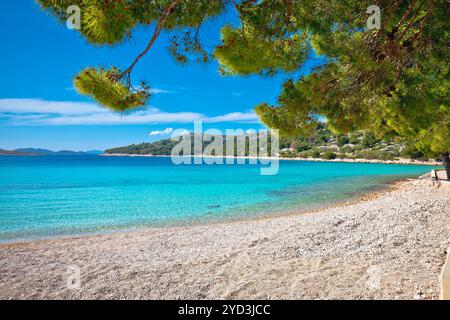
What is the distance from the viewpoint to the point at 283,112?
17.4 ft

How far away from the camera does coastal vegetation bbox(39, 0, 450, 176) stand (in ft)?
12.7

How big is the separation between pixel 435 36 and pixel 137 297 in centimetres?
602

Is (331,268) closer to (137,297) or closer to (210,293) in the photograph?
(210,293)

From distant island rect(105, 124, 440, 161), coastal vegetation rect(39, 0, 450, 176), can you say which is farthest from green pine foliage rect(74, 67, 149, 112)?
distant island rect(105, 124, 440, 161)

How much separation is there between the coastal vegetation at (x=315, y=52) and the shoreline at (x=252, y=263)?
8.09ft

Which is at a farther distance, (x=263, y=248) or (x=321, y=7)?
(x=263, y=248)

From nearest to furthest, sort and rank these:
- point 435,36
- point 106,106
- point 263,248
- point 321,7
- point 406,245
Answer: point 106,106 → point 321,7 → point 435,36 → point 406,245 → point 263,248

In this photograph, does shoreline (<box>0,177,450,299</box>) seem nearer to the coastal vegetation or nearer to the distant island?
the coastal vegetation

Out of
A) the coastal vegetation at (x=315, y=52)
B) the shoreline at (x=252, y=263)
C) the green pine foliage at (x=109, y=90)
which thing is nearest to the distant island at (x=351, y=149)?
the shoreline at (x=252, y=263)

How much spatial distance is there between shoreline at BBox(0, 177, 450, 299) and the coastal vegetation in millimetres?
2465

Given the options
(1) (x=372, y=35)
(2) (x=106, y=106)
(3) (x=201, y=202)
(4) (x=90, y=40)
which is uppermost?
(1) (x=372, y=35)

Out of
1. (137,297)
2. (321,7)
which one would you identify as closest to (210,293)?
(137,297)

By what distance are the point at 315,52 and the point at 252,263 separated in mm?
4116

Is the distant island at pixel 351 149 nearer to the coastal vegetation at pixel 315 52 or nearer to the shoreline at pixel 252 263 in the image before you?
the shoreline at pixel 252 263
